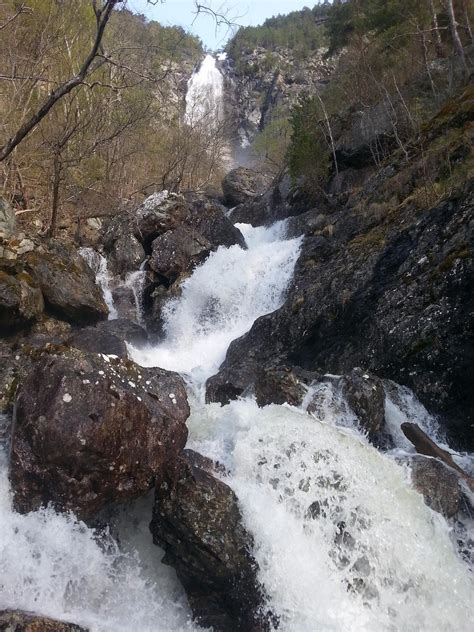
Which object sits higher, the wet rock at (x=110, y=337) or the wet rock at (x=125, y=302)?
the wet rock at (x=110, y=337)

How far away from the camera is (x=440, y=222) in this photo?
8242 mm

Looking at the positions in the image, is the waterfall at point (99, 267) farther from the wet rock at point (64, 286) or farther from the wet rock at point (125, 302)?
the wet rock at point (64, 286)

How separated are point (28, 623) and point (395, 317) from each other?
6.31 metres

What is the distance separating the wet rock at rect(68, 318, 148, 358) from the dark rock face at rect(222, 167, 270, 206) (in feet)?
47.4

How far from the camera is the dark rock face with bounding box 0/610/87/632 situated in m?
3.94

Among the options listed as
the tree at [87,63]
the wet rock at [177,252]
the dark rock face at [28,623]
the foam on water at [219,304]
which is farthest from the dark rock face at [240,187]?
the dark rock face at [28,623]

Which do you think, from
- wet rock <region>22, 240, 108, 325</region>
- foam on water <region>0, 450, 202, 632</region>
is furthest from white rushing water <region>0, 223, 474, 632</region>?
wet rock <region>22, 240, 108, 325</region>

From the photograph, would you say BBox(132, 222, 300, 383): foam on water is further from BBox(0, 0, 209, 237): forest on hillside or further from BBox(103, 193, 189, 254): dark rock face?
BBox(0, 0, 209, 237): forest on hillside

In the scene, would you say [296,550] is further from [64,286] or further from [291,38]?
[291,38]

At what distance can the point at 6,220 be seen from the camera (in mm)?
11500

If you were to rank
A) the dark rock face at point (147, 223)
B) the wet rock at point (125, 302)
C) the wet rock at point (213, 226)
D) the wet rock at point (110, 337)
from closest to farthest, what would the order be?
the wet rock at point (110, 337) → the wet rock at point (125, 302) → the dark rock face at point (147, 223) → the wet rock at point (213, 226)

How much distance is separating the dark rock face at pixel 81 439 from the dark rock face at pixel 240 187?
20.9 m

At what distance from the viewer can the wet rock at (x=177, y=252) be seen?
14.5m

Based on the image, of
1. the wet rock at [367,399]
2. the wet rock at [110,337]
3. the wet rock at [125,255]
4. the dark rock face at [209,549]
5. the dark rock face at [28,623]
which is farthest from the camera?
the wet rock at [125,255]
